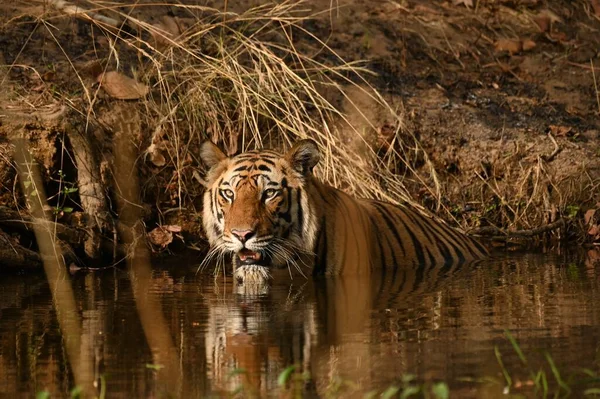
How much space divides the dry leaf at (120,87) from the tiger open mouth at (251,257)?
235cm

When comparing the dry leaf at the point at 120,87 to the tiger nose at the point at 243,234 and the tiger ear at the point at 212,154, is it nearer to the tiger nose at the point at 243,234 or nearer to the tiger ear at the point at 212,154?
the tiger ear at the point at 212,154

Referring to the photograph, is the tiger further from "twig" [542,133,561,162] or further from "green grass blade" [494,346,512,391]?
"green grass blade" [494,346,512,391]

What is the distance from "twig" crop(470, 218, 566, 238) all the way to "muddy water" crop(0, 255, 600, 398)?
150cm

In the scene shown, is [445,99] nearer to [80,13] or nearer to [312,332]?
[80,13]

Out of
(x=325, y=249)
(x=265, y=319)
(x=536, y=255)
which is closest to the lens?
(x=265, y=319)

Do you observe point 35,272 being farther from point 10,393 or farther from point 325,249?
point 10,393

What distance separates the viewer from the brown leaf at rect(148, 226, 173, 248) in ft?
29.6

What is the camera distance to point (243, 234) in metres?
7.32

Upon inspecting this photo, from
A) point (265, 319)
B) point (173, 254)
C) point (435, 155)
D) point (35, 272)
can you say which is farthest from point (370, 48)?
point (265, 319)

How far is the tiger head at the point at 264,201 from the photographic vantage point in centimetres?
752

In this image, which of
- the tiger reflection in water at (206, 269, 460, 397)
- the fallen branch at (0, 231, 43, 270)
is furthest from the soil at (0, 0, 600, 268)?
the tiger reflection in water at (206, 269, 460, 397)

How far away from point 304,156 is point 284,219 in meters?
0.43

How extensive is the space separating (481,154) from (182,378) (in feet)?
20.4

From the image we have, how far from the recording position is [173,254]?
29.8 feet
